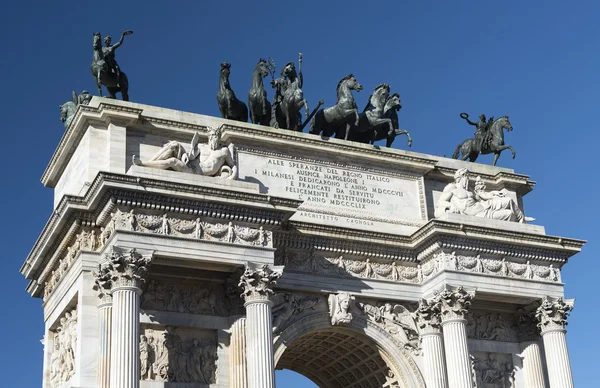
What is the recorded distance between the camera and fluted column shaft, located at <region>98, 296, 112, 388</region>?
26.7 meters

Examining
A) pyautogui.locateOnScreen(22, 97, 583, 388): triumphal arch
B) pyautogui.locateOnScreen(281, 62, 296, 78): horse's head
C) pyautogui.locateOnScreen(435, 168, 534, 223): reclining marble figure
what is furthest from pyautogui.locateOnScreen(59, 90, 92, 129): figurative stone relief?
pyautogui.locateOnScreen(435, 168, 534, 223): reclining marble figure

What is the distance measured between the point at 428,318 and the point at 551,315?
408cm

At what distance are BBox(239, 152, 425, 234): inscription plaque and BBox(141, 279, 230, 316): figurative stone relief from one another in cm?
390

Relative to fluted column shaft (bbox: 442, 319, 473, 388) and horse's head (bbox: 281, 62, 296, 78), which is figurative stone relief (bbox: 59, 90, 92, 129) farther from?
fluted column shaft (bbox: 442, 319, 473, 388)

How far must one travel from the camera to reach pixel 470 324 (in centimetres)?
3322

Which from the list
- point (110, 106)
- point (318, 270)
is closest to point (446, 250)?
point (318, 270)

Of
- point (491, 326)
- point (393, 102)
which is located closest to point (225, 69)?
point (393, 102)

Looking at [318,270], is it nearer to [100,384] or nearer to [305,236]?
[305,236]

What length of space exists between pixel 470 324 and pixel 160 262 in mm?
11095

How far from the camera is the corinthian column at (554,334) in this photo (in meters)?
32.3

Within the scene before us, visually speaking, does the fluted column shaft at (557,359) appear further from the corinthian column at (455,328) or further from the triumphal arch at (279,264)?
the corinthian column at (455,328)

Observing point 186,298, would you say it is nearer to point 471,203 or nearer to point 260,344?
point 260,344

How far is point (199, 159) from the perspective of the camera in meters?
30.5

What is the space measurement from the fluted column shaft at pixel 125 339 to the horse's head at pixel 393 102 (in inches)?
512
